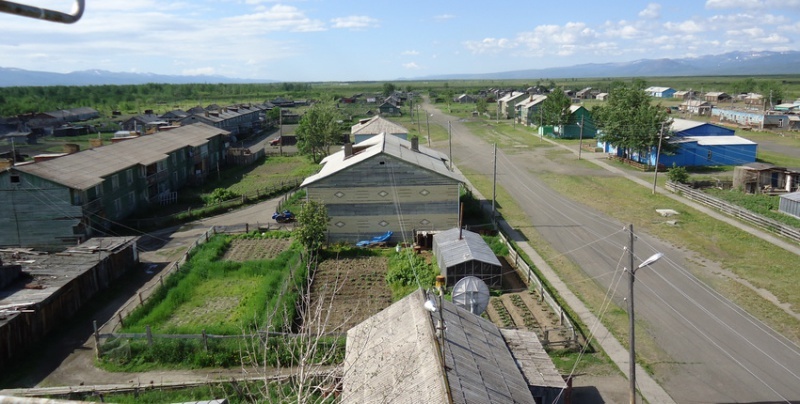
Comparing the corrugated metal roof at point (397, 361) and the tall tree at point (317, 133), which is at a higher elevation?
the tall tree at point (317, 133)

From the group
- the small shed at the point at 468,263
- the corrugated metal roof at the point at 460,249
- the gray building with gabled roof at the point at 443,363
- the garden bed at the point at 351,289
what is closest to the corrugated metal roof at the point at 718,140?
the corrugated metal roof at the point at 460,249

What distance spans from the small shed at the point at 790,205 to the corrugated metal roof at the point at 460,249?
22.1m

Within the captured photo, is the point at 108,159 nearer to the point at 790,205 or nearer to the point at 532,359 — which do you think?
the point at 532,359

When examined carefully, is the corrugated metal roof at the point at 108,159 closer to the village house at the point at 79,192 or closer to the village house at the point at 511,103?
the village house at the point at 79,192

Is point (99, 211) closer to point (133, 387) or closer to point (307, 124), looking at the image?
point (133, 387)

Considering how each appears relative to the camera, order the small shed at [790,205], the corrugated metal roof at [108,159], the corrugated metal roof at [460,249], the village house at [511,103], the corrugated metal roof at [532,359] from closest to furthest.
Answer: the corrugated metal roof at [532,359]
the corrugated metal roof at [460,249]
the corrugated metal roof at [108,159]
the small shed at [790,205]
the village house at [511,103]

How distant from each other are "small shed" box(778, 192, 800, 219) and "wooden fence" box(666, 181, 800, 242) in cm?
283

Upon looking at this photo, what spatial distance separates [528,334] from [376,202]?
16685 millimetres

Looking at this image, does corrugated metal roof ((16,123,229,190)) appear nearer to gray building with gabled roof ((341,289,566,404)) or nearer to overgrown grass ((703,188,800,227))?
gray building with gabled roof ((341,289,566,404))

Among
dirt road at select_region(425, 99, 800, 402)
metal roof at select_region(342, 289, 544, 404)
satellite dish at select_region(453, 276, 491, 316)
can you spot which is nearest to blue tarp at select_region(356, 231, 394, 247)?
dirt road at select_region(425, 99, 800, 402)

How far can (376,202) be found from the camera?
33.9 m

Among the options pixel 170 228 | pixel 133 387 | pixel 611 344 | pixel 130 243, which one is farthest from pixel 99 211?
pixel 611 344

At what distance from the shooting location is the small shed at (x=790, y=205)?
3594cm

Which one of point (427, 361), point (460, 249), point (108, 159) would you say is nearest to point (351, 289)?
point (460, 249)
